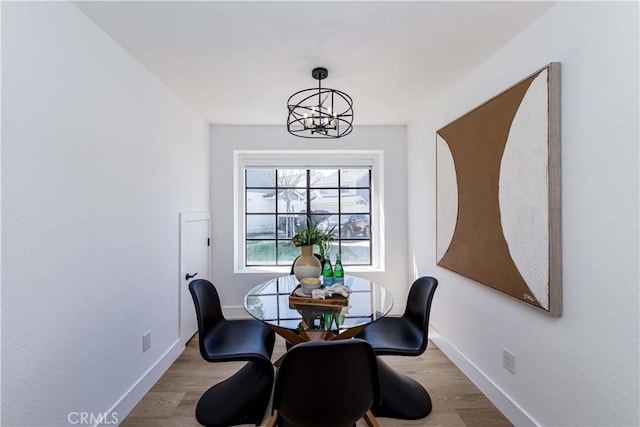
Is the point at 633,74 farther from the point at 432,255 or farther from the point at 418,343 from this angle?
the point at 432,255

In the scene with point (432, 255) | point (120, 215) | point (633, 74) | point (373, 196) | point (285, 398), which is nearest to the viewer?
point (633, 74)

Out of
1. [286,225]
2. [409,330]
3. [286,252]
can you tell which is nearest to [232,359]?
[409,330]

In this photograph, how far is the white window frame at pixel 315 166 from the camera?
12.0 feet

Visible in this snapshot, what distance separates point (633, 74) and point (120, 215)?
8.75 ft

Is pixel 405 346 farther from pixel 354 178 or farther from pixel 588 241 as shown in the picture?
pixel 354 178

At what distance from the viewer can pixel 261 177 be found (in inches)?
151

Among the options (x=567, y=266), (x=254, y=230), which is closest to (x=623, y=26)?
(x=567, y=266)

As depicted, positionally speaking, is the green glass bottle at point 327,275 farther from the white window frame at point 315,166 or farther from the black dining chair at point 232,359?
the white window frame at point 315,166

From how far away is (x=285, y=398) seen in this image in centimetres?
125

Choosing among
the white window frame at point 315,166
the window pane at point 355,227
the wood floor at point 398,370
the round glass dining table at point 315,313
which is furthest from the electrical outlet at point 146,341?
the window pane at point 355,227

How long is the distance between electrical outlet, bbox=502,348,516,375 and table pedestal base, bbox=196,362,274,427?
1527 mm

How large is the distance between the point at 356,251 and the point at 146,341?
254 cm

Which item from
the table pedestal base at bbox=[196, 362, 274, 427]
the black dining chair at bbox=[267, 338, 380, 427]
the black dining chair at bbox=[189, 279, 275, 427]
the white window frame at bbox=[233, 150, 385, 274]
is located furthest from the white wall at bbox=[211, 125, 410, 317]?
A: the black dining chair at bbox=[267, 338, 380, 427]

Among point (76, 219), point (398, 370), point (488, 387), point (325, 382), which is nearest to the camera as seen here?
point (325, 382)
